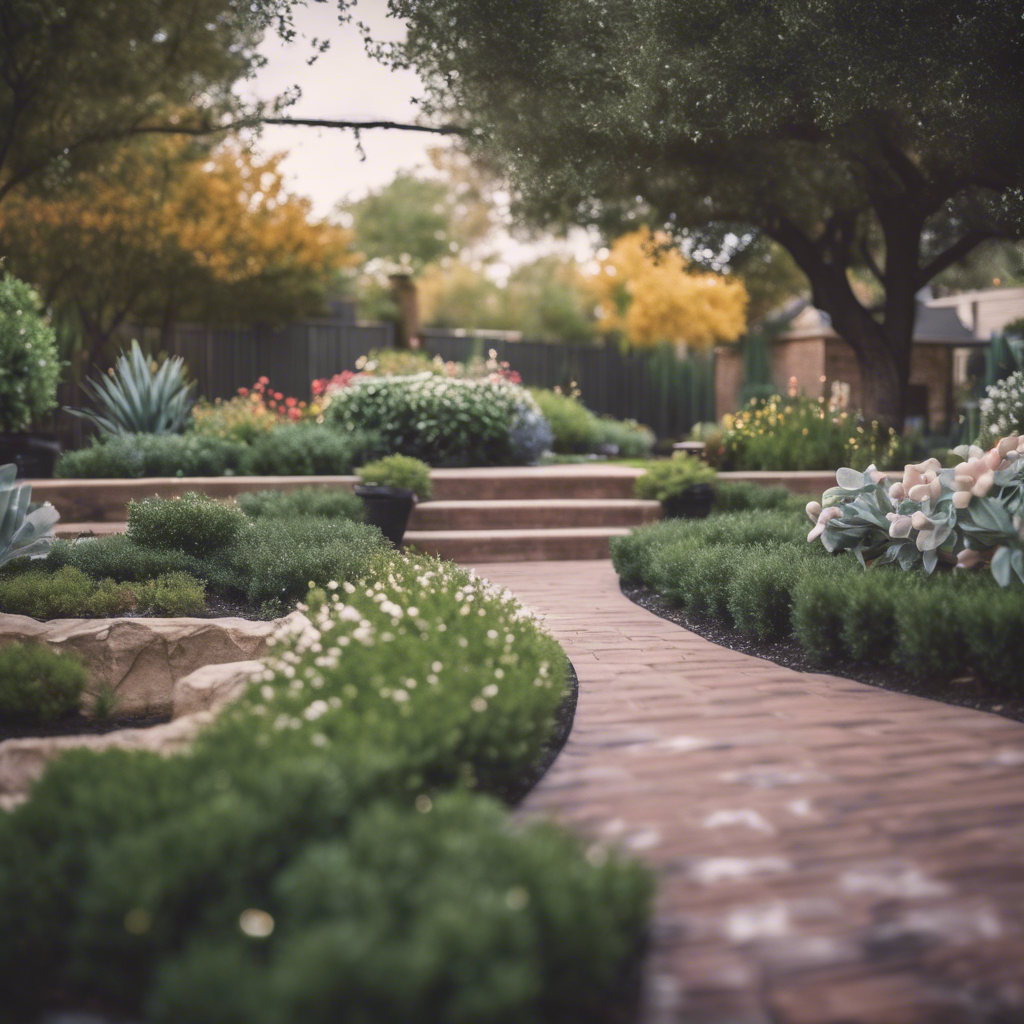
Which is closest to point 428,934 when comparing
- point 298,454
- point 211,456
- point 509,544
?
point 509,544

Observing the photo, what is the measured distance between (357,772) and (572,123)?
7.91 meters

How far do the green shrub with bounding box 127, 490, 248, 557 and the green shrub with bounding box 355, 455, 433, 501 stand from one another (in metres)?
1.88

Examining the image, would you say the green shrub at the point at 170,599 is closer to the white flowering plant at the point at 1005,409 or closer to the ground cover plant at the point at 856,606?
the ground cover plant at the point at 856,606

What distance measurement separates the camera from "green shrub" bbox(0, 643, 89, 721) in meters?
4.25

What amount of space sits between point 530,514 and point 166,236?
10.6m

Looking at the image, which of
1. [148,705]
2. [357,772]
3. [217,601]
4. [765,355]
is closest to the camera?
[357,772]

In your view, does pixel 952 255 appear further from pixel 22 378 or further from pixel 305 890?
pixel 305 890

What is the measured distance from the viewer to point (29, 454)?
9977 mm

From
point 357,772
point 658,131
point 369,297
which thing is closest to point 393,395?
point 658,131

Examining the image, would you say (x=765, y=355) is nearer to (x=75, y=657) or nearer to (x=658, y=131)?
(x=658, y=131)

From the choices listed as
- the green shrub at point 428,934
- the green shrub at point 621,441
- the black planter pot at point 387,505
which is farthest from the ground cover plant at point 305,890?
the green shrub at point 621,441

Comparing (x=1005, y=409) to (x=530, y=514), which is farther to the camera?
(x=1005, y=409)

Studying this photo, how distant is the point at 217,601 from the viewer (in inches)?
243

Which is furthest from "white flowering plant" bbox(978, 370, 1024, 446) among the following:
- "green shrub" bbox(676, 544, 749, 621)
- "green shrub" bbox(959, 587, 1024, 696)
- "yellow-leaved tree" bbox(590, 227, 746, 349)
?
"yellow-leaved tree" bbox(590, 227, 746, 349)
